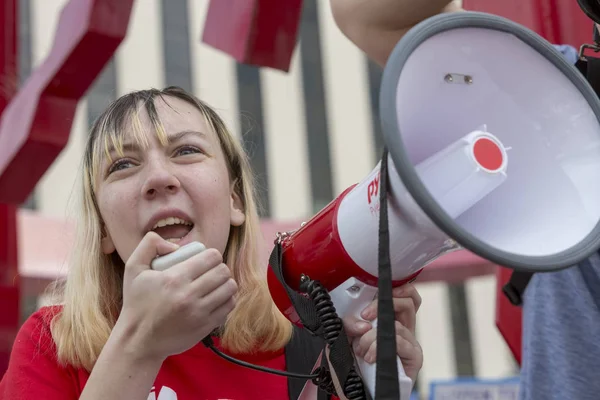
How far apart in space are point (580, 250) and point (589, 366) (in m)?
0.35

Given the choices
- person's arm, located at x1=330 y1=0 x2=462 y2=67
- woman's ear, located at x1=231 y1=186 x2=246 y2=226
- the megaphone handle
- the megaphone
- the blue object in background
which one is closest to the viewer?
the megaphone

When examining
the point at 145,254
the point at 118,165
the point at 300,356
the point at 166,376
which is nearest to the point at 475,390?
the point at 300,356

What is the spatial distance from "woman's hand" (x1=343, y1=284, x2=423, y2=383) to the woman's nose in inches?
11.1

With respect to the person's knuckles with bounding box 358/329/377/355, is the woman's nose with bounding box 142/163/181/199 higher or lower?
higher

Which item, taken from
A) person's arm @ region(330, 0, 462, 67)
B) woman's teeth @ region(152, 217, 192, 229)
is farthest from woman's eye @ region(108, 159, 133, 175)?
person's arm @ region(330, 0, 462, 67)

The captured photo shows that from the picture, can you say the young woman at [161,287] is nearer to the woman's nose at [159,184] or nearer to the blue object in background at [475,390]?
the woman's nose at [159,184]

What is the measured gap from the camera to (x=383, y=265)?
2.37ft

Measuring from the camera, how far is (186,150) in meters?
1.08

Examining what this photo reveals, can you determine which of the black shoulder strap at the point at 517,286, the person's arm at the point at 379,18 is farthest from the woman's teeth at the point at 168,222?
the black shoulder strap at the point at 517,286

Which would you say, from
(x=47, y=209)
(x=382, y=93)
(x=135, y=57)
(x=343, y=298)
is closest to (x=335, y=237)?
(x=343, y=298)

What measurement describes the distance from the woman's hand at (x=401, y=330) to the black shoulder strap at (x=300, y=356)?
17 cm

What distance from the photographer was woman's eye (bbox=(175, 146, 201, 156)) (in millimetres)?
1068

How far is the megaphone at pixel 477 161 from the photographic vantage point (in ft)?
2.38

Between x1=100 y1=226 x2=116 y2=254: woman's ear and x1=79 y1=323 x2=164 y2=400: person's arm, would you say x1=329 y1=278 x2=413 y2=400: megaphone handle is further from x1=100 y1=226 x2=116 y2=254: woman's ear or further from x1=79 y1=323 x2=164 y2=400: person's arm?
x1=100 y1=226 x2=116 y2=254: woman's ear
